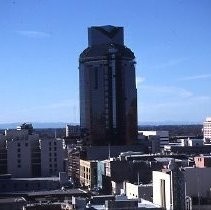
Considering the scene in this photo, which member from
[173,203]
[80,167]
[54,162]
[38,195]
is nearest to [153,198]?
[173,203]

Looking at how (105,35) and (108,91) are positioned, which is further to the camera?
(105,35)

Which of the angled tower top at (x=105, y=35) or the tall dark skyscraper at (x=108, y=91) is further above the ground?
the angled tower top at (x=105, y=35)

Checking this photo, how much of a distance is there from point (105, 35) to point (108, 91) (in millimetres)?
15767

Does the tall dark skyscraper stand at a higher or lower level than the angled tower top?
lower

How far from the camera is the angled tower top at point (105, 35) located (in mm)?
167075

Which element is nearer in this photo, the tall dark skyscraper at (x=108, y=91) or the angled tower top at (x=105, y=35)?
the tall dark skyscraper at (x=108, y=91)

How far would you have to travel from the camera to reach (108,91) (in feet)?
533

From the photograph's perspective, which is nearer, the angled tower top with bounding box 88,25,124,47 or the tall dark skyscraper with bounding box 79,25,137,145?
the tall dark skyscraper with bounding box 79,25,137,145

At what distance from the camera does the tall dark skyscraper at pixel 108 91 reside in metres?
162

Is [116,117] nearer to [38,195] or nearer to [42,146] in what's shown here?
[42,146]

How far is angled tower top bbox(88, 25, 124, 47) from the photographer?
16707 centimetres

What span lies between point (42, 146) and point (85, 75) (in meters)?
50.0

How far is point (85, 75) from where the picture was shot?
165125mm

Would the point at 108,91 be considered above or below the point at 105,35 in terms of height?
below
